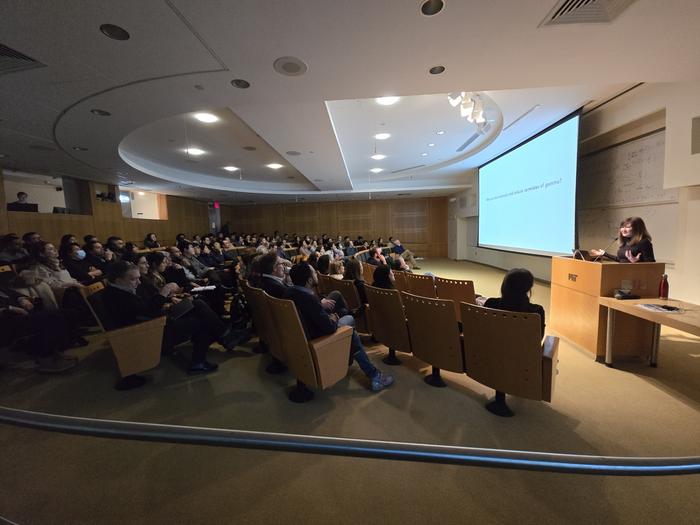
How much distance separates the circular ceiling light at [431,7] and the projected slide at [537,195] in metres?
4.44

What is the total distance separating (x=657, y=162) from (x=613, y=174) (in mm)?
839

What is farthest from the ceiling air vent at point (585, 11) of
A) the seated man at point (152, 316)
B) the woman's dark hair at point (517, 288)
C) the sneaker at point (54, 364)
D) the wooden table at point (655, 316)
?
the sneaker at point (54, 364)

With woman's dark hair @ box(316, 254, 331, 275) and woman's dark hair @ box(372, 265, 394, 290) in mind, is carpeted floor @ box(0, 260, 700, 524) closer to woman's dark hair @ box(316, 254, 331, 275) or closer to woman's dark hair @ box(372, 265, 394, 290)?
woman's dark hair @ box(372, 265, 394, 290)

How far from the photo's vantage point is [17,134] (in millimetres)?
4738

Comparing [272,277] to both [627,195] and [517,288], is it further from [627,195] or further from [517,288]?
[627,195]

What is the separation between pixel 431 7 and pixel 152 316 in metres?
3.84

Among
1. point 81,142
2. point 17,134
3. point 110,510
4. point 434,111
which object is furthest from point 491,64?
point 17,134

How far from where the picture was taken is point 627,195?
16.5ft

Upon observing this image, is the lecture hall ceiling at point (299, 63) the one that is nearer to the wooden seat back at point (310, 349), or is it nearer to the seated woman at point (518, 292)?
the seated woman at point (518, 292)

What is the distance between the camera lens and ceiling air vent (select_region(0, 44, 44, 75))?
8.73 feet

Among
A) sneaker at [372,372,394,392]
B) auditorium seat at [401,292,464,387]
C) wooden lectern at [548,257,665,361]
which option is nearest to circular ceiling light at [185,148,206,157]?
A: auditorium seat at [401,292,464,387]

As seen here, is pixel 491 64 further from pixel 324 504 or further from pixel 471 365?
pixel 324 504

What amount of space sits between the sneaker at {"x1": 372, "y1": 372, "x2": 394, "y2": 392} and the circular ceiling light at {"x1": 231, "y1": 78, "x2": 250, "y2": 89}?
3533 mm

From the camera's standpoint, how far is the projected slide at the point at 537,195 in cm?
532
